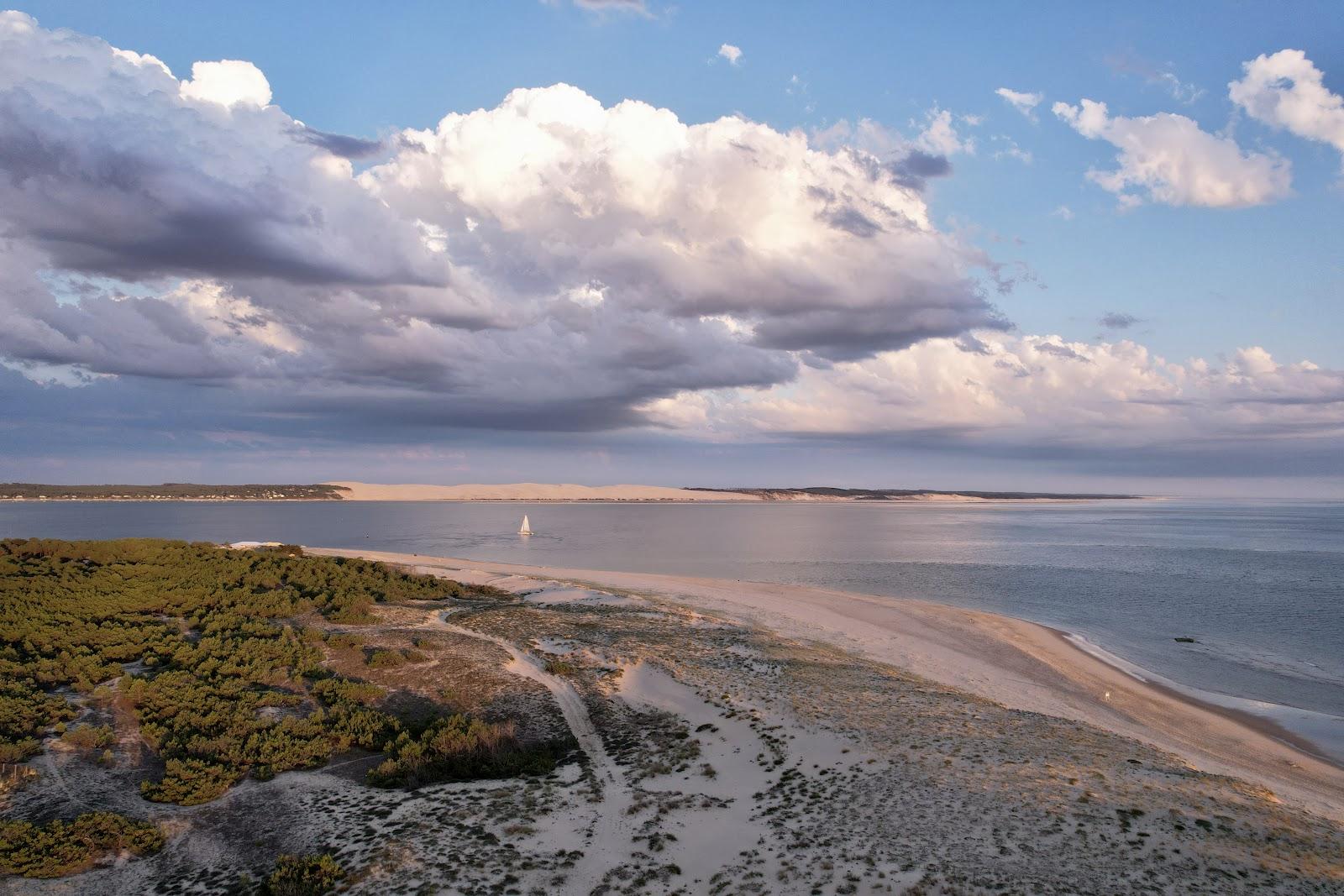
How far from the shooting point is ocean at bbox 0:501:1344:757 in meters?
30.1

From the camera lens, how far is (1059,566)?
218 ft

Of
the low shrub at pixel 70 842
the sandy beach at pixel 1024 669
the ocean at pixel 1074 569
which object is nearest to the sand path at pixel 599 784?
the low shrub at pixel 70 842

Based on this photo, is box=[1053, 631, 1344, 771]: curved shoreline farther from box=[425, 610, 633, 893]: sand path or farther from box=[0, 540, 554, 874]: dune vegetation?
box=[0, 540, 554, 874]: dune vegetation

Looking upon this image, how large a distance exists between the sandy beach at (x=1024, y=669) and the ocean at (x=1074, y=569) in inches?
91.1

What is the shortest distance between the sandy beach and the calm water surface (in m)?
3.85

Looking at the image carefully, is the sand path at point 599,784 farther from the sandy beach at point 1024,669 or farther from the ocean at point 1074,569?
the ocean at point 1074,569

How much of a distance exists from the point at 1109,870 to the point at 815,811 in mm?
4474

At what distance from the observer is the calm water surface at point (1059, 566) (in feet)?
105

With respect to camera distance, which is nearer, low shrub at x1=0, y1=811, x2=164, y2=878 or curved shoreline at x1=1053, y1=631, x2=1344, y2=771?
low shrub at x1=0, y1=811, x2=164, y2=878

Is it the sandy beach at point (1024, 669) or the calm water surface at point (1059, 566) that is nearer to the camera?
the sandy beach at point (1024, 669)

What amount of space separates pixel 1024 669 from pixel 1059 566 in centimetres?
4525

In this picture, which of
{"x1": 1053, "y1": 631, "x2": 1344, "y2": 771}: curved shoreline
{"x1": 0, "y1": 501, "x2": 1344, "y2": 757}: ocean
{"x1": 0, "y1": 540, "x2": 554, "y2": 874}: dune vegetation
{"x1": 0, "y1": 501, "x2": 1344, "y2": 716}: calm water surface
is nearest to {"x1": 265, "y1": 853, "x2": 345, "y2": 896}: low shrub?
{"x1": 0, "y1": 540, "x2": 554, "y2": 874}: dune vegetation

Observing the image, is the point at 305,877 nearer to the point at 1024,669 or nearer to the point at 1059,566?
the point at 1024,669

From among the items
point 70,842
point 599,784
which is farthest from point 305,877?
point 599,784
